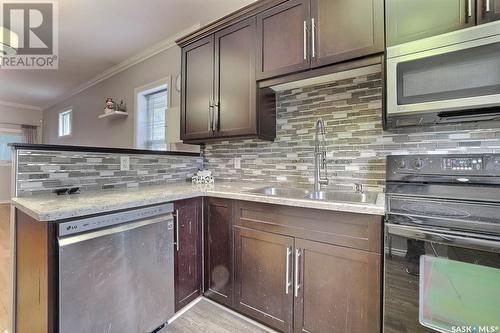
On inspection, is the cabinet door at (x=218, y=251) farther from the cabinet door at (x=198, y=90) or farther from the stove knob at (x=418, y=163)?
the stove knob at (x=418, y=163)

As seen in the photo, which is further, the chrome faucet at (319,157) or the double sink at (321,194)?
the chrome faucet at (319,157)

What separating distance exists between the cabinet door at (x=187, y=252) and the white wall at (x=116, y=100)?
1.73m

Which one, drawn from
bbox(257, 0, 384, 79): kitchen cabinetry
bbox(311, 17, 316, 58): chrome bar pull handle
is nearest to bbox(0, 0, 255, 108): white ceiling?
bbox(257, 0, 384, 79): kitchen cabinetry

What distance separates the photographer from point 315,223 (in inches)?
49.5

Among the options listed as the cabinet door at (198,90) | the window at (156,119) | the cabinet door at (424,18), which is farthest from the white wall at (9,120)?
the cabinet door at (424,18)

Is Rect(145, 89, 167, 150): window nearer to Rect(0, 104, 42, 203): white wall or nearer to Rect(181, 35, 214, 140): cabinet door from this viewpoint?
Rect(181, 35, 214, 140): cabinet door

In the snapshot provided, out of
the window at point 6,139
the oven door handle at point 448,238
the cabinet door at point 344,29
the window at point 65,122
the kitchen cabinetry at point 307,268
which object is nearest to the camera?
the oven door handle at point 448,238

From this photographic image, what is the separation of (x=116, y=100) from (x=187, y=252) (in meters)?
3.47

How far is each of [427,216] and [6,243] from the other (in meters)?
4.50

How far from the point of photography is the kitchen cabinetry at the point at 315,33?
1308mm

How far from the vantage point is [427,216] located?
0.98 meters

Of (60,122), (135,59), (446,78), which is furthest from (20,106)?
(446,78)

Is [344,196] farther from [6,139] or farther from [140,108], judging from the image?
[6,139]

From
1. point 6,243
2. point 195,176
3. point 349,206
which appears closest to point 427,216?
point 349,206
